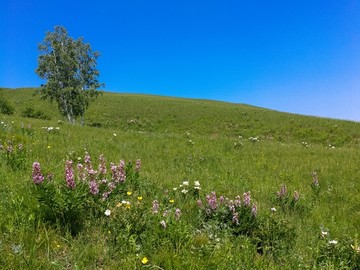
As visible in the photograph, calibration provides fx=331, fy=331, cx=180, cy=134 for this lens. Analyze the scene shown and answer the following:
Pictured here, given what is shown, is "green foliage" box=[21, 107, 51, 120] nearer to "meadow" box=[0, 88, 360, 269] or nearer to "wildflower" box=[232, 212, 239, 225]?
"meadow" box=[0, 88, 360, 269]

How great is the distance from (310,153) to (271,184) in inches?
256

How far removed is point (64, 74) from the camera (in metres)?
40.4

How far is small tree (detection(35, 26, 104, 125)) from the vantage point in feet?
130

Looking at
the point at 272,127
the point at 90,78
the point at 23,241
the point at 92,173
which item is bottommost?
the point at 23,241

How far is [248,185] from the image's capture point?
827 cm

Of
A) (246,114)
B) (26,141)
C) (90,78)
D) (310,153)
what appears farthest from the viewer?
(246,114)

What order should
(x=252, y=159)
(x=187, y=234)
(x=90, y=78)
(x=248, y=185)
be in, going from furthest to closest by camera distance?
(x=90, y=78) → (x=252, y=159) → (x=248, y=185) → (x=187, y=234)

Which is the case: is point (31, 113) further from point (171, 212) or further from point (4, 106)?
point (171, 212)

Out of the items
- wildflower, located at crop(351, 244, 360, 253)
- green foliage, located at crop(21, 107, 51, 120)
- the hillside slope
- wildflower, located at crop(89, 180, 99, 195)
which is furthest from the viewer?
green foliage, located at crop(21, 107, 51, 120)

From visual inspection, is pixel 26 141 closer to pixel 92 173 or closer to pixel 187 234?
pixel 92 173

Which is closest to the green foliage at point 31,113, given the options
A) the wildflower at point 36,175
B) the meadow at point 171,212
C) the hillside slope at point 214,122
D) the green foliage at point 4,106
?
the green foliage at point 4,106

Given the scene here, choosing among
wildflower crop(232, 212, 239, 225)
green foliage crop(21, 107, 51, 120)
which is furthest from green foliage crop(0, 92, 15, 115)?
wildflower crop(232, 212, 239, 225)

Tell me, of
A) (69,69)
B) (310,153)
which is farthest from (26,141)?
(69,69)

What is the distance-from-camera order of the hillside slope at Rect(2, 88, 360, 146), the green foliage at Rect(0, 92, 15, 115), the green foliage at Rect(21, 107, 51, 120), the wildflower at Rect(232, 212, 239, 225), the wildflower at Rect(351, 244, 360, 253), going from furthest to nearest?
the green foliage at Rect(21, 107, 51, 120)
the green foliage at Rect(0, 92, 15, 115)
the hillside slope at Rect(2, 88, 360, 146)
the wildflower at Rect(232, 212, 239, 225)
the wildflower at Rect(351, 244, 360, 253)
